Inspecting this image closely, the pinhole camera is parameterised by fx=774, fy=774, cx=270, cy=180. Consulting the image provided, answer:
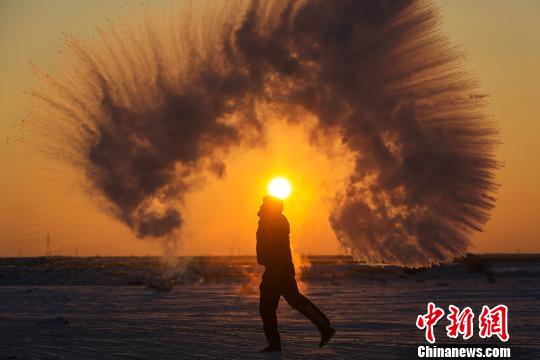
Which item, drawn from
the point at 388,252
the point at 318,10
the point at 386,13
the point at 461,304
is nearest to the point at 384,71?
the point at 386,13

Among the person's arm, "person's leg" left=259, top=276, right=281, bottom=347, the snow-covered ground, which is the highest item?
the person's arm

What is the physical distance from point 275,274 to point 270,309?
546 millimetres

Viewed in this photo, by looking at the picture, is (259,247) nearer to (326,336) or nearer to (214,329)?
(326,336)

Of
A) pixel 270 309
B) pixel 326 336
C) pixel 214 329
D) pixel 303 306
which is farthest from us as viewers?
pixel 214 329

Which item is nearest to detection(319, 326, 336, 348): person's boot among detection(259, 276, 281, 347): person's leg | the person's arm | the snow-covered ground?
the snow-covered ground

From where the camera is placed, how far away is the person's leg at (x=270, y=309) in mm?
11805

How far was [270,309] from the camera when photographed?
11984 millimetres

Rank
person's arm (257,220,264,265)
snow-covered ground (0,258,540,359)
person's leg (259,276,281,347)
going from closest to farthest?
snow-covered ground (0,258,540,359)
person's leg (259,276,281,347)
person's arm (257,220,264,265)

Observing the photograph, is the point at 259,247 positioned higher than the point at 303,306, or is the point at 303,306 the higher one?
the point at 259,247

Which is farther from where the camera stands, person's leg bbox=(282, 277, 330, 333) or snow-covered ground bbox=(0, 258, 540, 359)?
person's leg bbox=(282, 277, 330, 333)

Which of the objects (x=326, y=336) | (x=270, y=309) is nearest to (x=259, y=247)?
(x=270, y=309)

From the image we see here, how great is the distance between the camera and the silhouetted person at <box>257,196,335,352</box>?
12023 mm

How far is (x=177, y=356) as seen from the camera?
1116 cm

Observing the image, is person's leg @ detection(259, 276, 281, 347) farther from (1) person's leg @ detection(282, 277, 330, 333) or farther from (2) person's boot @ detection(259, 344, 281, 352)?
(1) person's leg @ detection(282, 277, 330, 333)
